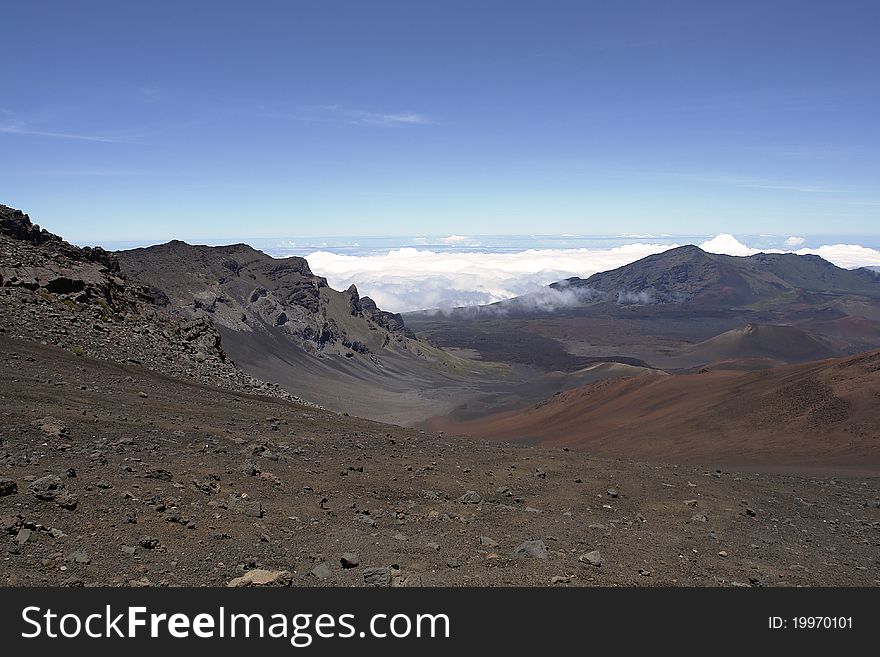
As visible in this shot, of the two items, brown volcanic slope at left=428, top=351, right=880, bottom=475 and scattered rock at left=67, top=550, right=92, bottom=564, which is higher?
scattered rock at left=67, top=550, right=92, bottom=564

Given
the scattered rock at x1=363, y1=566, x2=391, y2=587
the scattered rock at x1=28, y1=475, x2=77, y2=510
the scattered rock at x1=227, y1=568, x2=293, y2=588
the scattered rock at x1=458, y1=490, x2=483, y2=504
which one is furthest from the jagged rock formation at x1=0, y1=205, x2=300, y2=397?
the scattered rock at x1=363, y1=566, x2=391, y2=587

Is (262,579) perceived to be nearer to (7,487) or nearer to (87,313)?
(7,487)

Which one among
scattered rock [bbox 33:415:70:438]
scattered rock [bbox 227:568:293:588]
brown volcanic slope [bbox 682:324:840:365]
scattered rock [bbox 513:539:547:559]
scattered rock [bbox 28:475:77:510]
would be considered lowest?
brown volcanic slope [bbox 682:324:840:365]

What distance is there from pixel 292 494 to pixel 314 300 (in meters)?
104

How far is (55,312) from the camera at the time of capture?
21.5 meters

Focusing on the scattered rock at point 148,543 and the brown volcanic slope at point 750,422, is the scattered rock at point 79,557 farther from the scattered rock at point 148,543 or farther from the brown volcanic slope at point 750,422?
the brown volcanic slope at point 750,422

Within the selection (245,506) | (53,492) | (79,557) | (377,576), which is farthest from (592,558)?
(53,492)

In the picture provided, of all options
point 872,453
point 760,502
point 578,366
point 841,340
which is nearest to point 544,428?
point 872,453

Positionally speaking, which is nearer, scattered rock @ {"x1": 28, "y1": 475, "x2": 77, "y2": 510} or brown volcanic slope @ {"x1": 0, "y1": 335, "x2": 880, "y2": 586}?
brown volcanic slope @ {"x1": 0, "y1": 335, "x2": 880, "y2": 586}

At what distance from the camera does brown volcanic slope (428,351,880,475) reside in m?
22.4

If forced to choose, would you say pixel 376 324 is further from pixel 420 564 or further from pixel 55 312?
pixel 420 564

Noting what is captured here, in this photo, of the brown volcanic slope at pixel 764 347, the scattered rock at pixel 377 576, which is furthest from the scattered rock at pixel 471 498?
the brown volcanic slope at pixel 764 347

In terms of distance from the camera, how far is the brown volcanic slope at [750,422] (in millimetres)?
22391

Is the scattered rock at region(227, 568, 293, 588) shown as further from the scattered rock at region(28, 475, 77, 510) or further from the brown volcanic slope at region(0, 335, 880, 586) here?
the scattered rock at region(28, 475, 77, 510)
